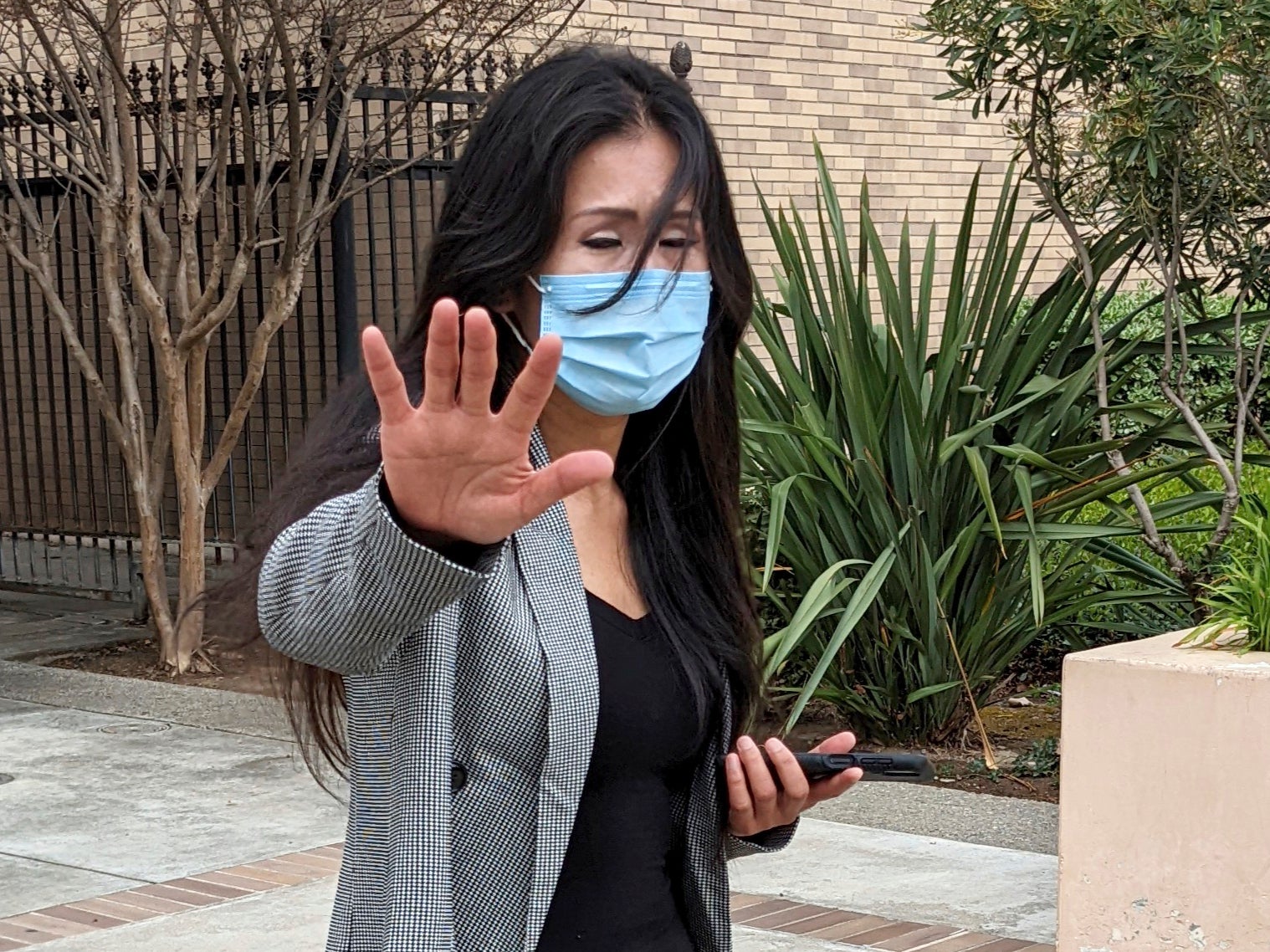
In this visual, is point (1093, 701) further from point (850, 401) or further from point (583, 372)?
point (850, 401)

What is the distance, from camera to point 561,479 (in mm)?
1480

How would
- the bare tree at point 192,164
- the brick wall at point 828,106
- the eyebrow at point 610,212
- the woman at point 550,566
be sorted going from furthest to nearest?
1. the brick wall at point 828,106
2. the bare tree at point 192,164
3. the eyebrow at point 610,212
4. the woman at point 550,566

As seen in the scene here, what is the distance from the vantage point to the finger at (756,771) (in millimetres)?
2066

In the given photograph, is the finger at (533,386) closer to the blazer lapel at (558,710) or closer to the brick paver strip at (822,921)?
the blazer lapel at (558,710)

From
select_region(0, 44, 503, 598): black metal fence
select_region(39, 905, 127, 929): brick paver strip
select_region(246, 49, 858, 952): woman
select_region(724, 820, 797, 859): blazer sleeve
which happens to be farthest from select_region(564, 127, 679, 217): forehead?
select_region(0, 44, 503, 598): black metal fence

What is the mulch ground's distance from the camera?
6.24 meters

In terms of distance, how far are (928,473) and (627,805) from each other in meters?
4.78

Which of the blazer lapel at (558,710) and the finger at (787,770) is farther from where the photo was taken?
the finger at (787,770)

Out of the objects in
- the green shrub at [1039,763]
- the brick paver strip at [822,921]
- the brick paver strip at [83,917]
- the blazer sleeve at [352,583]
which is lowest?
the green shrub at [1039,763]

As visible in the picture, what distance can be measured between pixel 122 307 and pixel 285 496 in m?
7.22

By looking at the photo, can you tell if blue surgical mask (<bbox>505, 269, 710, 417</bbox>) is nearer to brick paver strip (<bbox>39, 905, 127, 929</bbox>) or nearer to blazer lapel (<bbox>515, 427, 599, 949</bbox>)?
blazer lapel (<bbox>515, 427, 599, 949</bbox>)

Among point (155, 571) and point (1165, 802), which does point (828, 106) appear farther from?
point (1165, 802)

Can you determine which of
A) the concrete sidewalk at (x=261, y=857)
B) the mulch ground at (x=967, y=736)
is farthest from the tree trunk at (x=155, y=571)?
the concrete sidewalk at (x=261, y=857)

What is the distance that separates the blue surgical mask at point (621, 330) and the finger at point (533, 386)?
1.74ft
